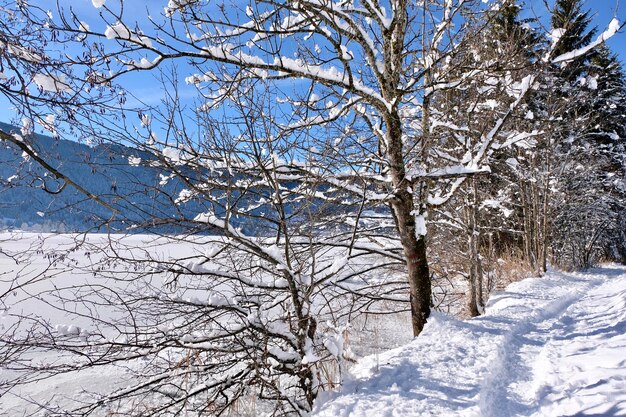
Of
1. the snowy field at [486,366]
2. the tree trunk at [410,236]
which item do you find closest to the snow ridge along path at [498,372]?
the snowy field at [486,366]

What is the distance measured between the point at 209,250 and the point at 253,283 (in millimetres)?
550

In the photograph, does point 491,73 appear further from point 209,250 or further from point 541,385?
point 209,250

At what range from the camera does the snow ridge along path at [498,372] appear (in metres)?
2.60

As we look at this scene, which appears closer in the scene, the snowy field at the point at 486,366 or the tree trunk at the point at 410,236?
the snowy field at the point at 486,366

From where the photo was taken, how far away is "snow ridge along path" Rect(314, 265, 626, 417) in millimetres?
2598

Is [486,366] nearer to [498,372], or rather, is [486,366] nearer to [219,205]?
[498,372]

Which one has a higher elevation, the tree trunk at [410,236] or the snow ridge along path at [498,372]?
the tree trunk at [410,236]

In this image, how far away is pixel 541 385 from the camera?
293cm

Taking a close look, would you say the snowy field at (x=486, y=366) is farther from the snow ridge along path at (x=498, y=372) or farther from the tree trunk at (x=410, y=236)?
the tree trunk at (x=410, y=236)

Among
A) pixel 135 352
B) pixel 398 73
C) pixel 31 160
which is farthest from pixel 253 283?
pixel 398 73

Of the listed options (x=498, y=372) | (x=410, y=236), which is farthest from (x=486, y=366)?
(x=410, y=236)

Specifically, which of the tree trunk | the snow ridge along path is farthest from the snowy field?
the tree trunk

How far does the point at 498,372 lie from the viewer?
3.24 m

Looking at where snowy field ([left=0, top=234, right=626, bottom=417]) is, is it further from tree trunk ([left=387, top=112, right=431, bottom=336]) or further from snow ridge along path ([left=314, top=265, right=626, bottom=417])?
tree trunk ([left=387, top=112, right=431, bottom=336])
